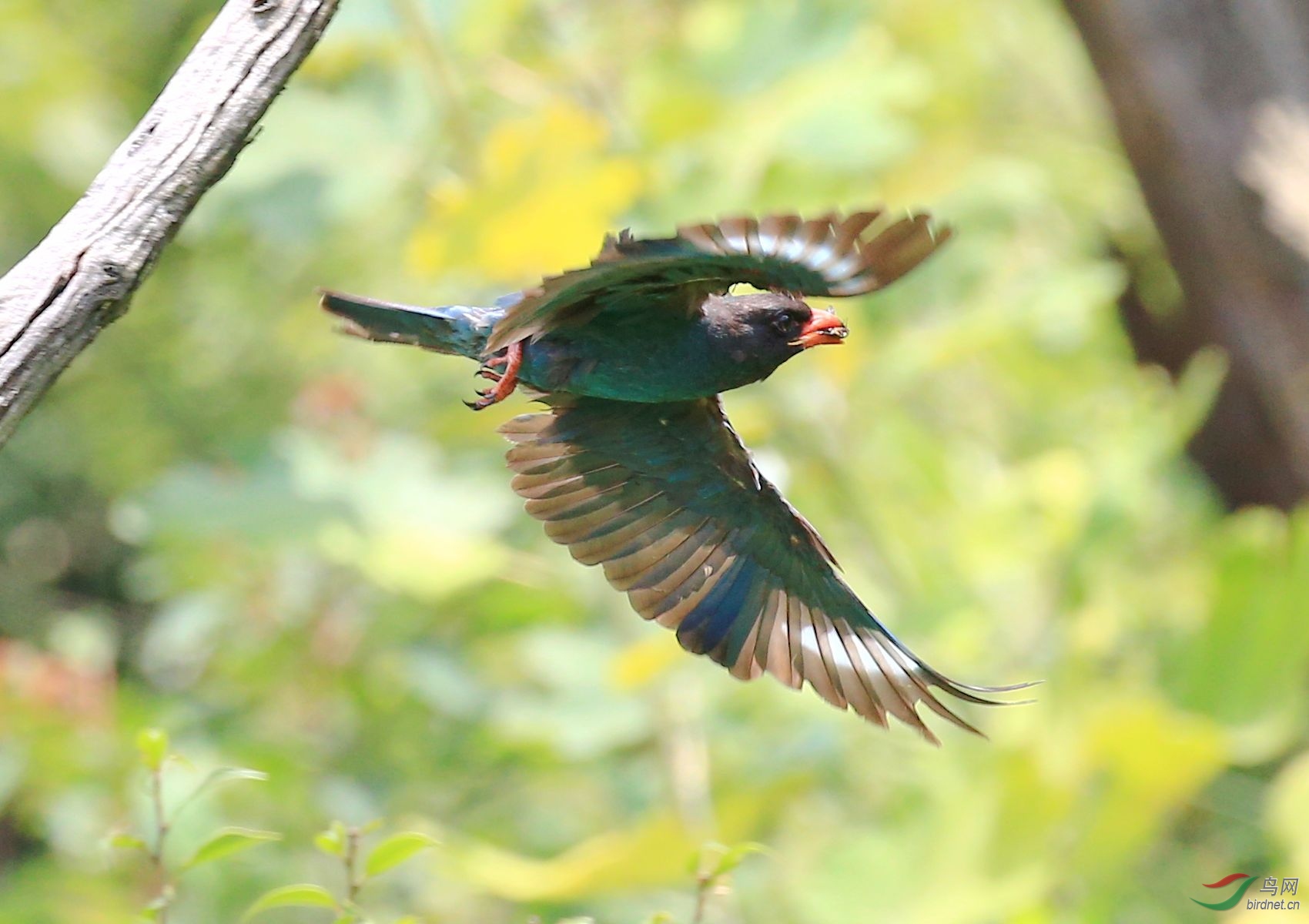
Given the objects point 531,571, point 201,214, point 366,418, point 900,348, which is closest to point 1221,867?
point 900,348

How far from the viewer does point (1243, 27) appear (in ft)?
12.8

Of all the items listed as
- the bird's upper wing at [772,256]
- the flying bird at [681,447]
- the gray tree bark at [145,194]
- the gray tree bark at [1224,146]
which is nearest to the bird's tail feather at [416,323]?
the flying bird at [681,447]

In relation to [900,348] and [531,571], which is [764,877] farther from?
[900,348]

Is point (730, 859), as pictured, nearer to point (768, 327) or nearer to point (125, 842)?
point (125, 842)

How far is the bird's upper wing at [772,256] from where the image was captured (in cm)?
135

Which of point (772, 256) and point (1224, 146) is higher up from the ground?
point (1224, 146)

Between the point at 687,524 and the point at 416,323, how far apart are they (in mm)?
551

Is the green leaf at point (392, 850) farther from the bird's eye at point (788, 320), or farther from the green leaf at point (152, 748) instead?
the bird's eye at point (788, 320)

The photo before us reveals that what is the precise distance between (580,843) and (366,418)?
129 cm

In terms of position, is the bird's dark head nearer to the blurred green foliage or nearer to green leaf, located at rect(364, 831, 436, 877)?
green leaf, located at rect(364, 831, 436, 877)

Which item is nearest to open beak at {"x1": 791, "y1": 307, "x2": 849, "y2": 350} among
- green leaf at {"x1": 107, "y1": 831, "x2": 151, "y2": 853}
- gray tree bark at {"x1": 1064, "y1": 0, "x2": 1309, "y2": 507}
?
green leaf at {"x1": 107, "y1": 831, "x2": 151, "y2": 853}

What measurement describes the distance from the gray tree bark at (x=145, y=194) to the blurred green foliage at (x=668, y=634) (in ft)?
4.64

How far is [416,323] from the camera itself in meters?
2.01

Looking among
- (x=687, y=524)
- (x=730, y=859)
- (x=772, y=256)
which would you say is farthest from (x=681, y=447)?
(x=730, y=859)
